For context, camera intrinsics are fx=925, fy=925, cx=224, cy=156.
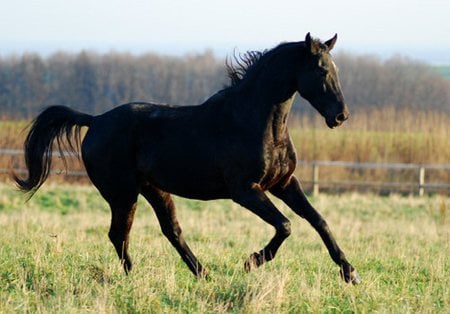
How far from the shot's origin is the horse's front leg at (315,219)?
24.0 ft

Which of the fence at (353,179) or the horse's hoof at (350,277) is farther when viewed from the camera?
the fence at (353,179)

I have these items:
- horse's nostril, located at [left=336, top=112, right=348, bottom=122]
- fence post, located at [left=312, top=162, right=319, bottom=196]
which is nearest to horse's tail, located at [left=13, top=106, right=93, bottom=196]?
horse's nostril, located at [left=336, top=112, right=348, bottom=122]

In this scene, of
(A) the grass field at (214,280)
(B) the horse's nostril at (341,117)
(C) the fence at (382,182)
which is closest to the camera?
(A) the grass field at (214,280)

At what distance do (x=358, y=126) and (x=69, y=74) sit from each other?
97.0 feet

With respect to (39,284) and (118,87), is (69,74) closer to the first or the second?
(118,87)

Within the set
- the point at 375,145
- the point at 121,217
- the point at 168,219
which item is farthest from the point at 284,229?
the point at 375,145

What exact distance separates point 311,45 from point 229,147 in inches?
42.1

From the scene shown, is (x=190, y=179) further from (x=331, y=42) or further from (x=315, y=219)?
(x=331, y=42)

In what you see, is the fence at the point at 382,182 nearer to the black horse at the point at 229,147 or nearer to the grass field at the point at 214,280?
the grass field at the point at 214,280

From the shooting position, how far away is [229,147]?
7578mm

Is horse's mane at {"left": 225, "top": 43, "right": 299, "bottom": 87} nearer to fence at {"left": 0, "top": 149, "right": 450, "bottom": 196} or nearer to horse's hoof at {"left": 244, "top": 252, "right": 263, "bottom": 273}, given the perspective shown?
horse's hoof at {"left": 244, "top": 252, "right": 263, "bottom": 273}

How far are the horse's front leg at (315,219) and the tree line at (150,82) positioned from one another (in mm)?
38373

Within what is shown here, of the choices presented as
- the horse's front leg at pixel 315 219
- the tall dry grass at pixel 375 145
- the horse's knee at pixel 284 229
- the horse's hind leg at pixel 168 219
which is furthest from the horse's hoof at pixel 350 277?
the tall dry grass at pixel 375 145

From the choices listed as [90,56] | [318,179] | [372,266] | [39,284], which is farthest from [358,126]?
[90,56]
